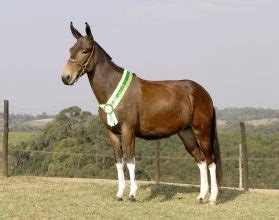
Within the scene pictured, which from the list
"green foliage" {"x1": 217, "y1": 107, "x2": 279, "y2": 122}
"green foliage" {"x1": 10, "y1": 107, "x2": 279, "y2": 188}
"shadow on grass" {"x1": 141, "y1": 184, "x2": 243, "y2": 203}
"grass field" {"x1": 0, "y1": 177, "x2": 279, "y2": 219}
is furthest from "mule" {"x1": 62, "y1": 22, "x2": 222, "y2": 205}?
"green foliage" {"x1": 217, "y1": 107, "x2": 279, "y2": 122}

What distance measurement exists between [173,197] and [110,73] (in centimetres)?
240

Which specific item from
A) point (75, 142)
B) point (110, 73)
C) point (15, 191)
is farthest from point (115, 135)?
point (75, 142)

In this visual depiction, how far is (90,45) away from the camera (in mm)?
7711

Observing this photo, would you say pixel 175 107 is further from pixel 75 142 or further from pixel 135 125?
pixel 75 142

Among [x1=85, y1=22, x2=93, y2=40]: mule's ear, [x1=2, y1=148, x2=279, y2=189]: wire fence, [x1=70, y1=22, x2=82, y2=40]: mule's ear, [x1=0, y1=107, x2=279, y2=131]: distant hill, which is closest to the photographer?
[x1=85, y1=22, x2=93, y2=40]: mule's ear

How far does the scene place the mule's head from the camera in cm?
748

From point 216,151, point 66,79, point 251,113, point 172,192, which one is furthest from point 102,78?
point 251,113

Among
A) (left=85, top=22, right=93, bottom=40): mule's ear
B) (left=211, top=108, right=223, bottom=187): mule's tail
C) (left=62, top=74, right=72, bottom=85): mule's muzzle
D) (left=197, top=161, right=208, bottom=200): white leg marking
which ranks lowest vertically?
(left=197, top=161, right=208, bottom=200): white leg marking

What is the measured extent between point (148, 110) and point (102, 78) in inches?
33.0

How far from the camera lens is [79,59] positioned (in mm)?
7605

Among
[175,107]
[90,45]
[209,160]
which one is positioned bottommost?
[209,160]

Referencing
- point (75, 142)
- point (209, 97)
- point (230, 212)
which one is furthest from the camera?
point (75, 142)

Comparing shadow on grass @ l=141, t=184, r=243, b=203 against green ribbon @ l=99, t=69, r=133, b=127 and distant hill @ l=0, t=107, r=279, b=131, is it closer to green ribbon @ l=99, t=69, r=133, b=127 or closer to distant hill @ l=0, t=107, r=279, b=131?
green ribbon @ l=99, t=69, r=133, b=127

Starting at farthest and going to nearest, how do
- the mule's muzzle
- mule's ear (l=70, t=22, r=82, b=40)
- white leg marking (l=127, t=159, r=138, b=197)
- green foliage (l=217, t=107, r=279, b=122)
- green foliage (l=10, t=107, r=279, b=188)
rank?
green foliage (l=217, t=107, r=279, b=122)
green foliage (l=10, t=107, r=279, b=188)
mule's ear (l=70, t=22, r=82, b=40)
white leg marking (l=127, t=159, r=138, b=197)
the mule's muzzle
